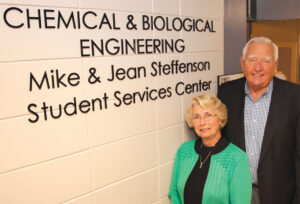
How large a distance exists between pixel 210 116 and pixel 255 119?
1.08 ft

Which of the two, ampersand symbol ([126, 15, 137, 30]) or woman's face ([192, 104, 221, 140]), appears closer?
ampersand symbol ([126, 15, 137, 30])

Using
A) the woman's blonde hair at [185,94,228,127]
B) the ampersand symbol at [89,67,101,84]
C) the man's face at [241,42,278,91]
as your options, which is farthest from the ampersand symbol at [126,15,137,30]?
the man's face at [241,42,278,91]

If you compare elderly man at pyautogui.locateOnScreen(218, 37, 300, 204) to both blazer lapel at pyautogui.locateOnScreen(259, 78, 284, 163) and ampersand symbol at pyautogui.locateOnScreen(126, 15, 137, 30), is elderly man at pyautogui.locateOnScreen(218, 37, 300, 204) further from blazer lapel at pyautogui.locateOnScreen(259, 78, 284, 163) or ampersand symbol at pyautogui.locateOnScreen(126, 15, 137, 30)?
ampersand symbol at pyautogui.locateOnScreen(126, 15, 137, 30)

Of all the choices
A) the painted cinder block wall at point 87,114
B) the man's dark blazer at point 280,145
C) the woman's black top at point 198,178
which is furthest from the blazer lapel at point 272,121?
the painted cinder block wall at point 87,114

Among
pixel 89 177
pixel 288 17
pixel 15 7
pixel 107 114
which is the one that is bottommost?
pixel 89 177

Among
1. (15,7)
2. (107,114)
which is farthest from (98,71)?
(15,7)

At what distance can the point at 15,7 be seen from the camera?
117 cm

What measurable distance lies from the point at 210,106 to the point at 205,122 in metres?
0.11

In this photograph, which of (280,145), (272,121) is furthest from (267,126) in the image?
(280,145)

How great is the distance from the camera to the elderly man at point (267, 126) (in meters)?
1.75

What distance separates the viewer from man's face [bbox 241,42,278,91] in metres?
1.78

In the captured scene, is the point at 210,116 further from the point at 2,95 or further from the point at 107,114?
the point at 2,95

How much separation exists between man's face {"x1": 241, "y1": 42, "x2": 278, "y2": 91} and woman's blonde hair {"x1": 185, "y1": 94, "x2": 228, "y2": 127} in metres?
0.27

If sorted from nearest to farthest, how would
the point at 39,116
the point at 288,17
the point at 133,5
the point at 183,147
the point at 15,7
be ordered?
the point at 15,7
the point at 39,116
the point at 133,5
the point at 183,147
the point at 288,17
